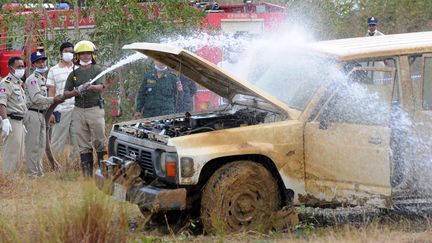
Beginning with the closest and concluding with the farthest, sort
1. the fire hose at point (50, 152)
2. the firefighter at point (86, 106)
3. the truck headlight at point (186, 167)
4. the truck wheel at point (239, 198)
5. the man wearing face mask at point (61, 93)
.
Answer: the truck headlight at point (186, 167), the truck wheel at point (239, 198), the firefighter at point (86, 106), the fire hose at point (50, 152), the man wearing face mask at point (61, 93)

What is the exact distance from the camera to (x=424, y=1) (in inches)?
855

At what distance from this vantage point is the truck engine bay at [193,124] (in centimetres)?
A: 764

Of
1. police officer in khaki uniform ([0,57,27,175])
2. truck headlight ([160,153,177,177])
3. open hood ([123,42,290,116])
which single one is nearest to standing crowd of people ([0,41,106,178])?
police officer in khaki uniform ([0,57,27,175])

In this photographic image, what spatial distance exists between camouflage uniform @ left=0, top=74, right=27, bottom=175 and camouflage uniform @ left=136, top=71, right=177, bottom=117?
1.54 meters

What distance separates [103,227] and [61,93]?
5.54 m

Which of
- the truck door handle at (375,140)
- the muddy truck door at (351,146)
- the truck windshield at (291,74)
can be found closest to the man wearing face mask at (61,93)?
the truck windshield at (291,74)

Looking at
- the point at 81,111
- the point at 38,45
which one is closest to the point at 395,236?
the point at 81,111

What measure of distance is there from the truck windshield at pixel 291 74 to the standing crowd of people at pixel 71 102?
4.73 ft

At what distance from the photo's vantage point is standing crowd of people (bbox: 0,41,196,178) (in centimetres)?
1012

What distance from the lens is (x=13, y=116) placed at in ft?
34.0

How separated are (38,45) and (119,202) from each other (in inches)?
336

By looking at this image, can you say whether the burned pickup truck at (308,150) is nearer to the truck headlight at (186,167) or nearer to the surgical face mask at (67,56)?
the truck headlight at (186,167)

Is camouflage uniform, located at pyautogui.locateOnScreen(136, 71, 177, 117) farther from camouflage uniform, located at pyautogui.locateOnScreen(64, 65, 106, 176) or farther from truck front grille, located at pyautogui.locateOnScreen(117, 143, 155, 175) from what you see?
truck front grille, located at pyautogui.locateOnScreen(117, 143, 155, 175)

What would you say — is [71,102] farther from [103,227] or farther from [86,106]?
[103,227]
